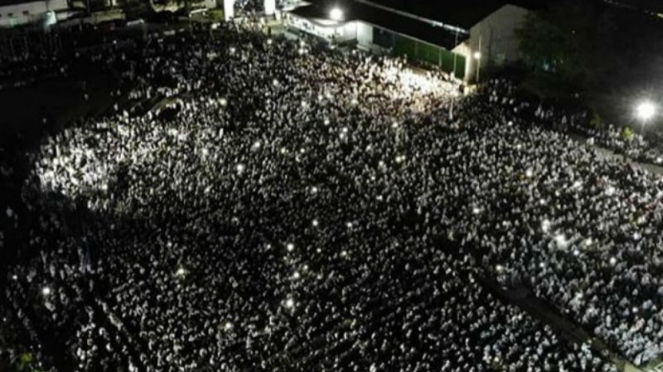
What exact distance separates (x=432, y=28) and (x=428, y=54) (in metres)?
1.33

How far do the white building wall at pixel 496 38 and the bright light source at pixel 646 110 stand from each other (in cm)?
777

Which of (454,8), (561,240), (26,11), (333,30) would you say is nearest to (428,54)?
(454,8)

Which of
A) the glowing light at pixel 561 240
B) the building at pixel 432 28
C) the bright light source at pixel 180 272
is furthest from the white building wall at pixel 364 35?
the bright light source at pixel 180 272

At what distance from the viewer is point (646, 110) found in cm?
3105

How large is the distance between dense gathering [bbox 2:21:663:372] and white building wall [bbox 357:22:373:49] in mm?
7753

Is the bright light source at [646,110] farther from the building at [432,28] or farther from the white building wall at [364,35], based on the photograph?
the white building wall at [364,35]

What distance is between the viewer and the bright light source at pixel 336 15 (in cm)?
4191

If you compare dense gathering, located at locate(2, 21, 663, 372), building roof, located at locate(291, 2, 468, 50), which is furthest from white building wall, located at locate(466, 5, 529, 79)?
dense gathering, located at locate(2, 21, 663, 372)

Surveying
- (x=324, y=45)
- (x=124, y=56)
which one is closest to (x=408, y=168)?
(x=324, y=45)

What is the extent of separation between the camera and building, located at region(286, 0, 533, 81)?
36.7m

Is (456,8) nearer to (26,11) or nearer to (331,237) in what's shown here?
(331,237)

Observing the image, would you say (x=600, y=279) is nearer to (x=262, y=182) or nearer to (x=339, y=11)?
(x=262, y=182)

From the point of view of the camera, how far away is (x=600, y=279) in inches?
817

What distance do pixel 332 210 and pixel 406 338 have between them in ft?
22.7
